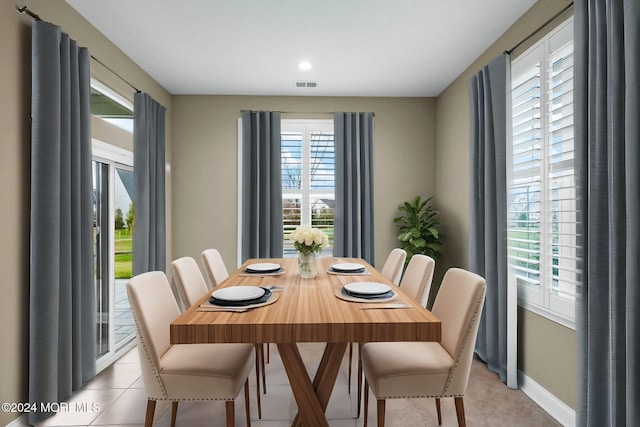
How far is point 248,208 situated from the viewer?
13.8 ft

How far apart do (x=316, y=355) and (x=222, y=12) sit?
286 centimetres

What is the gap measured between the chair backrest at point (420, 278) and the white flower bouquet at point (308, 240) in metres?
0.68

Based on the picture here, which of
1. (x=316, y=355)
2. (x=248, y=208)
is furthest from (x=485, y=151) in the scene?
(x=248, y=208)

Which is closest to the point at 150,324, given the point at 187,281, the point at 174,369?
the point at 174,369

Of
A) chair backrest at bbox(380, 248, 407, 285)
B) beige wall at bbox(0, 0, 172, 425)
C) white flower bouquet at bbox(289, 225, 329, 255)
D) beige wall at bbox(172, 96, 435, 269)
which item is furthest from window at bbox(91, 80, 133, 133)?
chair backrest at bbox(380, 248, 407, 285)

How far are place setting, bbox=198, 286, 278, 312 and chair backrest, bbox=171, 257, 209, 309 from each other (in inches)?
23.1

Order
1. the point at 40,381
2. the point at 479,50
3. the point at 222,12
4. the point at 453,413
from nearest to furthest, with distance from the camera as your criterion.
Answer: the point at 40,381 → the point at 453,413 → the point at 222,12 → the point at 479,50

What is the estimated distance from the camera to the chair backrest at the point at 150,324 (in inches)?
62.8

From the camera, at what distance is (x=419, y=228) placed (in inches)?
155

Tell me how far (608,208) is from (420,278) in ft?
3.45

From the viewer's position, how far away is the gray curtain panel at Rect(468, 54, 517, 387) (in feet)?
8.91

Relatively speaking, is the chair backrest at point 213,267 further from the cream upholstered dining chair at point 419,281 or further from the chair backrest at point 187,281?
the cream upholstered dining chair at point 419,281

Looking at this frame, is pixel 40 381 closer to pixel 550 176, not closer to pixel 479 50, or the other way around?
pixel 550 176

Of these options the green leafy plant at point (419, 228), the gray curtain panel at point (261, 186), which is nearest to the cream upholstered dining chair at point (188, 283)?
the gray curtain panel at point (261, 186)
